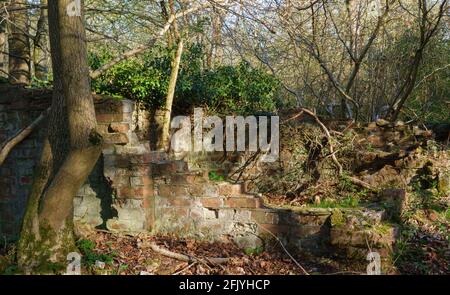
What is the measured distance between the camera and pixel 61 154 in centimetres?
427

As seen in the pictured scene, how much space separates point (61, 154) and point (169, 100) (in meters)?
2.81

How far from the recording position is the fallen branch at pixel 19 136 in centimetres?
507

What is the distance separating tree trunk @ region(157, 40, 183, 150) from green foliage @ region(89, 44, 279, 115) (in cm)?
26

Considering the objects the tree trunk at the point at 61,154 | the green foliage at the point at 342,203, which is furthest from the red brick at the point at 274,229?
the tree trunk at the point at 61,154

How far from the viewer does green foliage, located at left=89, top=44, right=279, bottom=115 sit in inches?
269

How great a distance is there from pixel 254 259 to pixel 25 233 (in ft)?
7.80

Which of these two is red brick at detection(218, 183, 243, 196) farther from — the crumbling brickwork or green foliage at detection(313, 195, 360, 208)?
green foliage at detection(313, 195, 360, 208)

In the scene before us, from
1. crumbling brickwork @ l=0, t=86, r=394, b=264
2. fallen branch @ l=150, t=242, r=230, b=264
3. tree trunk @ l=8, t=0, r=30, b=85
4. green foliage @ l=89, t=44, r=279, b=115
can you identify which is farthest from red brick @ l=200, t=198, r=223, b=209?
tree trunk @ l=8, t=0, r=30, b=85

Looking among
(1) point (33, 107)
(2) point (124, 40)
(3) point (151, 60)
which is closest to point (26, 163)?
(1) point (33, 107)

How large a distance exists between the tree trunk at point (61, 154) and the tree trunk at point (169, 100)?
2760 millimetres

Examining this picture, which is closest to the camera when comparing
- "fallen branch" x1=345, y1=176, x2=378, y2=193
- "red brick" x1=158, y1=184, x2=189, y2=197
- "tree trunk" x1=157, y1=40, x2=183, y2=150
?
"red brick" x1=158, y1=184, x2=189, y2=197

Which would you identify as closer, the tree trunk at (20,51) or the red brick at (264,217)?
the red brick at (264,217)

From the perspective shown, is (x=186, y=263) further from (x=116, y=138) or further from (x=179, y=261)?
(x=116, y=138)

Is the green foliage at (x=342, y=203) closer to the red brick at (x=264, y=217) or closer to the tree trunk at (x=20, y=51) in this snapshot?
the red brick at (x=264, y=217)
